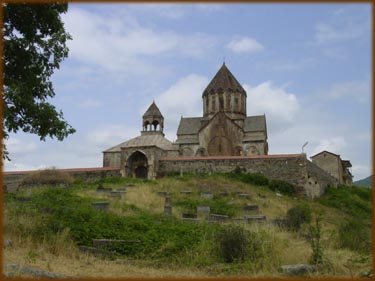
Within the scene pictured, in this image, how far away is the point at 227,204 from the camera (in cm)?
1750

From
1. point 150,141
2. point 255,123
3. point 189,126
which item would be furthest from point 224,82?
point 150,141

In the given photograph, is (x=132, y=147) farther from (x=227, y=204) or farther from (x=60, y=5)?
(x=60, y=5)

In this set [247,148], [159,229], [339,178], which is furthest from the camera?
[339,178]

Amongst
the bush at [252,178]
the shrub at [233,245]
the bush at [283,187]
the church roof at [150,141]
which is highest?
the church roof at [150,141]

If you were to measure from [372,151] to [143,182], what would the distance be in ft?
66.9

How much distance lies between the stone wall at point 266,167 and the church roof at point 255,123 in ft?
27.9

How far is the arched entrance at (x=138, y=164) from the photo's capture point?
3031 centimetres

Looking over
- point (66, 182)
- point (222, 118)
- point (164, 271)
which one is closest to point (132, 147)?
point (66, 182)

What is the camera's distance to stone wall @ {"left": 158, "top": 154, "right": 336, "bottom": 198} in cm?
2706

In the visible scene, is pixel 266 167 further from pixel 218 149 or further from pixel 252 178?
pixel 218 149

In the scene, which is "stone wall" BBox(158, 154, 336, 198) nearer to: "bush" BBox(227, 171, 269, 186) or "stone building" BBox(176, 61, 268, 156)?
"bush" BBox(227, 171, 269, 186)

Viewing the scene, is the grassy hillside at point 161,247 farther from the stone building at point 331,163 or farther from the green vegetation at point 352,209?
the stone building at point 331,163

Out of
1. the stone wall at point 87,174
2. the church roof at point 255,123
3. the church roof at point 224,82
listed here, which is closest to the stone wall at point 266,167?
the stone wall at point 87,174

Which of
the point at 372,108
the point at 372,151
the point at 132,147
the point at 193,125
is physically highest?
the point at 193,125
